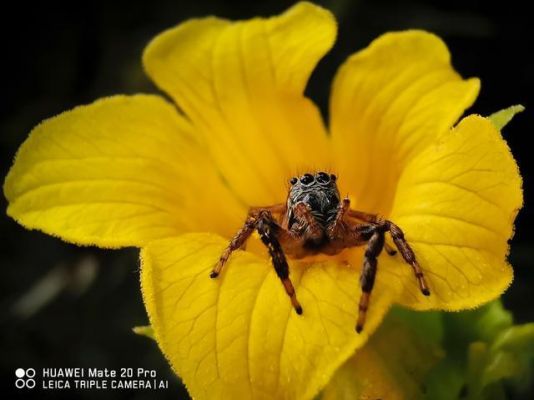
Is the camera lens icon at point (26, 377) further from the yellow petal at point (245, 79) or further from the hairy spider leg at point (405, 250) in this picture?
the hairy spider leg at point (405, 250)

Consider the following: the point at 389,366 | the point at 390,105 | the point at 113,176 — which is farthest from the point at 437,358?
the point at 113,176

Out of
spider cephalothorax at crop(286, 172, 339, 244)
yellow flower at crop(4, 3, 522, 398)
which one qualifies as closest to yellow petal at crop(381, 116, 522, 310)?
yellow flower at crop(4, 3, 522, 398)

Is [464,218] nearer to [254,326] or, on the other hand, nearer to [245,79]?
[254,326]

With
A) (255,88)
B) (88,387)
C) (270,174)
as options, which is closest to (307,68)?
(255,88)

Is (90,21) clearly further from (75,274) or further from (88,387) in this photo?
(88,387)

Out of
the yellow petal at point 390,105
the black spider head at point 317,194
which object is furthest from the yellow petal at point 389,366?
the yellow petal at point 390,105

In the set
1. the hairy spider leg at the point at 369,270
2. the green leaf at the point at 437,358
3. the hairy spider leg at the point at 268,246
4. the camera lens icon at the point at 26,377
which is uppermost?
the hairy spider leg at the point at 369,270
